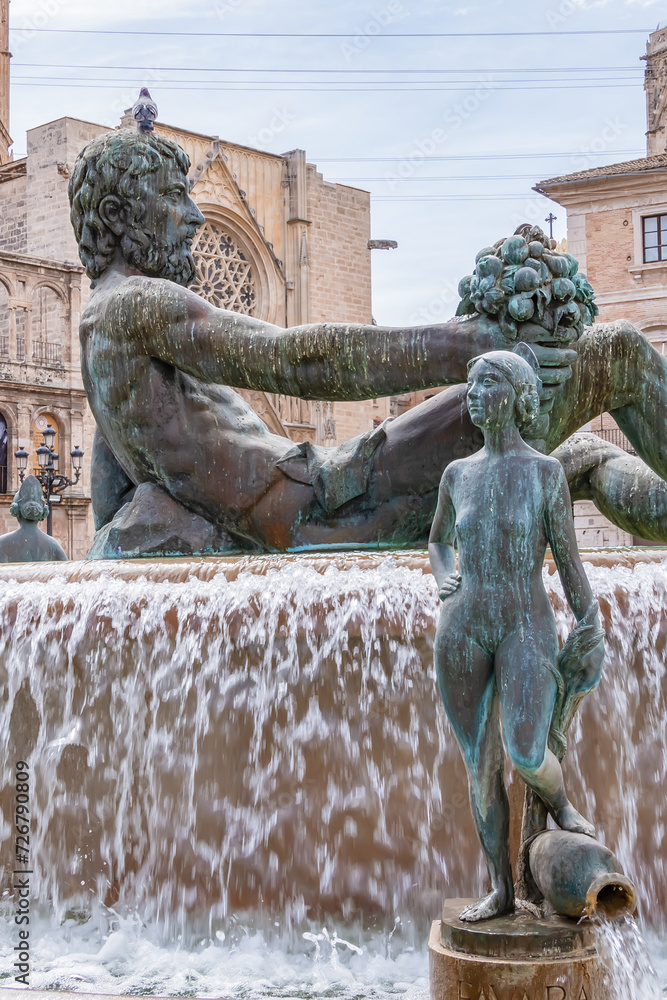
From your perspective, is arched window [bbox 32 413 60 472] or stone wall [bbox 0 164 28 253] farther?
stone wall [bbox 0 164 28 253]

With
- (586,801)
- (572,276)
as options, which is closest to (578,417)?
(572,276)

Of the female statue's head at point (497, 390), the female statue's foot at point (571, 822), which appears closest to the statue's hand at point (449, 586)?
the female statue's head at point (497, 390)

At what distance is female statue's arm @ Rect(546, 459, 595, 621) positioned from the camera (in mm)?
2680

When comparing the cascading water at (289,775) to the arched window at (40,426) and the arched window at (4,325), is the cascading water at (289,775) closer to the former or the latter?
the arched window at (40,426)

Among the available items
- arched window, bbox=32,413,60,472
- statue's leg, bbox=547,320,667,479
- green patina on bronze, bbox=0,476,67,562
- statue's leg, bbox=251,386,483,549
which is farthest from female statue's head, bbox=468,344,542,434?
arched window, bbox=32,413,60,472

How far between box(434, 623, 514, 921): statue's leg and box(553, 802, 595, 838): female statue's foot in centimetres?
11

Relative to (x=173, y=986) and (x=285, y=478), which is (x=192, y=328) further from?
(x=173, y=986)

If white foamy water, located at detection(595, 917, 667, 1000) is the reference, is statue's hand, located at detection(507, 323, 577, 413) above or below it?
above

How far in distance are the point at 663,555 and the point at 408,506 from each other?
0.75 meters

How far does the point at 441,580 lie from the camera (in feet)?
9.11

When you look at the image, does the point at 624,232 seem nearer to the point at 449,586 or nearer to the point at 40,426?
the point at 40,426

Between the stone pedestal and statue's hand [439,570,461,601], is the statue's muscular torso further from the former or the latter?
the stone pedestal

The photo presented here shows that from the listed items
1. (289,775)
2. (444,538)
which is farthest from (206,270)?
(444,538)

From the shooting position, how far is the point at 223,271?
1586 inches
